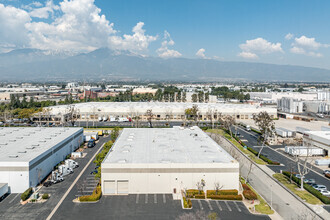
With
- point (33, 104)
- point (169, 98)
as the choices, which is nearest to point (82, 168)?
point (33, 104)

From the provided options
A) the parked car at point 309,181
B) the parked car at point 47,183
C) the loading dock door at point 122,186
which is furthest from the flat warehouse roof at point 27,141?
the parked car at point 309,181

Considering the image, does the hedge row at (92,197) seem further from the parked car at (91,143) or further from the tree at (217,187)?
the parked car at (91,143)

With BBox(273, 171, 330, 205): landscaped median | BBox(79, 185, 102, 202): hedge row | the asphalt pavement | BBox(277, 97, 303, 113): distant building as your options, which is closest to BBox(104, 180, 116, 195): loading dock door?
BBox(79, 185, 102, 202): hedge row

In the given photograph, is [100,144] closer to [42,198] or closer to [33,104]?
[42,198]

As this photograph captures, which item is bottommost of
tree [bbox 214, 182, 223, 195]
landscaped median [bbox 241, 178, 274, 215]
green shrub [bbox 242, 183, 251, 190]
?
landscaped median [bbox 241, 178, 274, 215]

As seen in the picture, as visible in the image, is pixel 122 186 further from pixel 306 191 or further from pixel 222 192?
pixel 306 191

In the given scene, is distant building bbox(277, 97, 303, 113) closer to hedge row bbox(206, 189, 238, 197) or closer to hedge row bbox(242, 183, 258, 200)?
hedge row bbox(242, 183, 258, 200)
